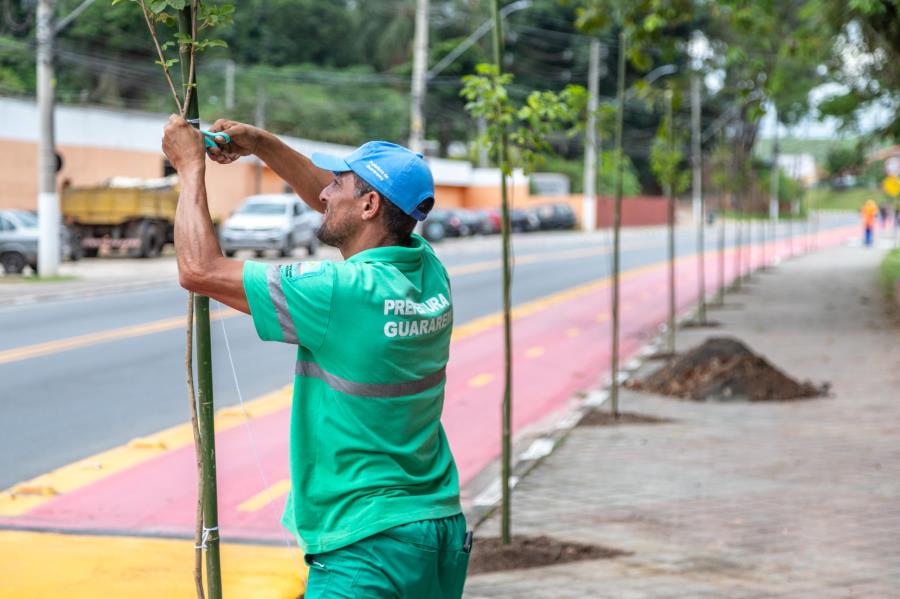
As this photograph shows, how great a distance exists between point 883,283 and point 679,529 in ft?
73.9

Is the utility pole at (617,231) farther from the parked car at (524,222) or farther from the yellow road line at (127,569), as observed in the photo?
the parked car at (524,222)

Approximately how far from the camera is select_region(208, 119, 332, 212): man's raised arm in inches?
129

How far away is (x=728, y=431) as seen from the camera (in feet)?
33.3

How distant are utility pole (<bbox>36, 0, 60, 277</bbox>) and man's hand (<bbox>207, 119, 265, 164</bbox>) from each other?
71.7 ft

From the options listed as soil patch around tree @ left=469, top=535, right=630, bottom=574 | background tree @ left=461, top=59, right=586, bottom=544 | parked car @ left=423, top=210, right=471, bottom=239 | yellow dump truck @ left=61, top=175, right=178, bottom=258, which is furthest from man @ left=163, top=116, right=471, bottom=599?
parked car @ left=423, top=210, right=471, bottom=239

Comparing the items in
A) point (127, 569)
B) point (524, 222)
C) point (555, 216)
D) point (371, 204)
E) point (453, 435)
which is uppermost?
point (555, 216)

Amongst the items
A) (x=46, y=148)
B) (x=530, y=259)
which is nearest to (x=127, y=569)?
(x=46, y=148)

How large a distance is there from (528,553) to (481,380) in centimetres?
734

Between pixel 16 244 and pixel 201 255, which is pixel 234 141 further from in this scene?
pixel 16 244

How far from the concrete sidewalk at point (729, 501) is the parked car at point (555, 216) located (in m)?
48.7

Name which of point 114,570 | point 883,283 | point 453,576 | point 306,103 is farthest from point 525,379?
point 306,103

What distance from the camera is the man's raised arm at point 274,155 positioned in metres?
3.29

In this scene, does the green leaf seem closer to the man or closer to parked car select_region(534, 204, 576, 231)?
the man

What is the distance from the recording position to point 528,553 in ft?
21.2
